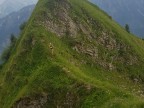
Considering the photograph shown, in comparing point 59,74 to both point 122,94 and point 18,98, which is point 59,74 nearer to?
point 18,98

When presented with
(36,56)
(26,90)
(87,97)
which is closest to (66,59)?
(36,56)

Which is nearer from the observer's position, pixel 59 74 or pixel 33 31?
pixel 59 74

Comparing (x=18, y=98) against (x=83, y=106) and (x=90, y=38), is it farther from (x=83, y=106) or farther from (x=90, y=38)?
(x=90, y=38)

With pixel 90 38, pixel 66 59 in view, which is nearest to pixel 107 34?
pixel 90 38

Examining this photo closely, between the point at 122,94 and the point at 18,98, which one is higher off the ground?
the point at 122,94

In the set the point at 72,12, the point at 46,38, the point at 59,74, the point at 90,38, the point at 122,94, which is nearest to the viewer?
the point at 122,94

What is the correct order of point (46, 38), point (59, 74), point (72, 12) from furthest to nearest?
point (72, 12) → point (46, 38) → point (59, 74)
